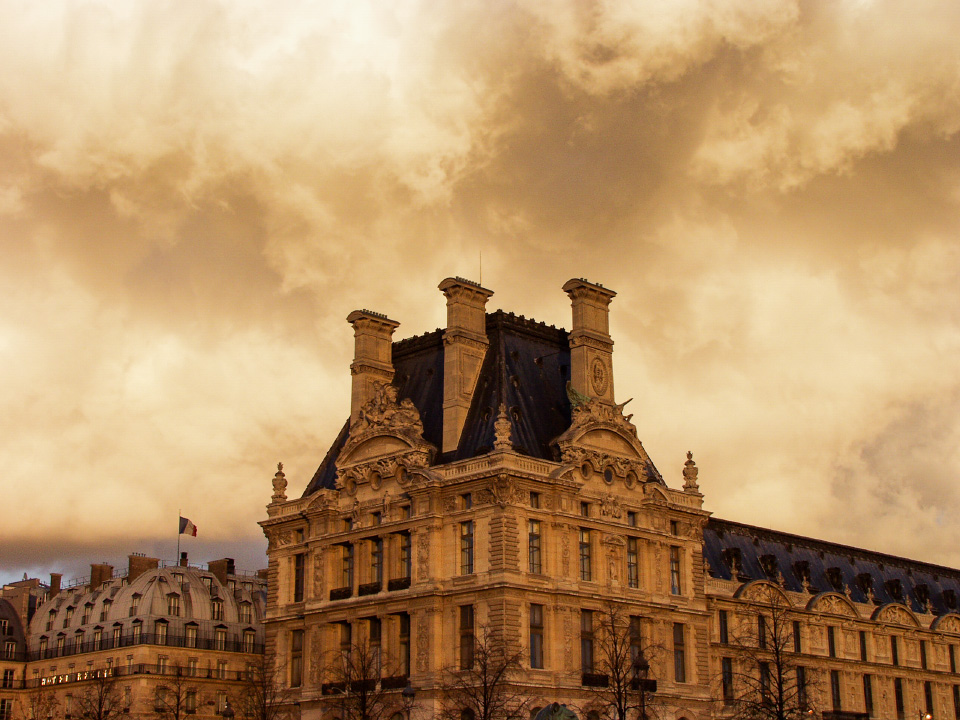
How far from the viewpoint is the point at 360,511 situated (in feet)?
253

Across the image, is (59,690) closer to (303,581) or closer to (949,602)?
(303,581)

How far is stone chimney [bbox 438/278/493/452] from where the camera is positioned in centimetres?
7675

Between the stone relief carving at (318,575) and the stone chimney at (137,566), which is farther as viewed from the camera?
the stone chimney at (137,566)

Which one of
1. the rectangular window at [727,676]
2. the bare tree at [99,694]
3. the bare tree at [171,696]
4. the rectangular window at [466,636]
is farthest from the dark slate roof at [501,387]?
the bare tree at [171,696]

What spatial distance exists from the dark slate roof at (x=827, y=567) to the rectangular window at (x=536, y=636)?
892 inches

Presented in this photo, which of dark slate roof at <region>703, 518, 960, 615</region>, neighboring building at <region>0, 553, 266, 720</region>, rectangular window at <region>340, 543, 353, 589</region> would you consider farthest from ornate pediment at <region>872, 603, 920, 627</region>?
neighboring building at <region>0, 553, 266, 720</region>

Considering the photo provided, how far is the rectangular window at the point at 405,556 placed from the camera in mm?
74062

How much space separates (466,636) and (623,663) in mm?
8045

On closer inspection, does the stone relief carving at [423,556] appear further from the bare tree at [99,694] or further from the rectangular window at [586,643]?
the bare tree at [99,694]

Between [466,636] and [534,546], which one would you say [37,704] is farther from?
[534,546]

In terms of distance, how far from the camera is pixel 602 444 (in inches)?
3000

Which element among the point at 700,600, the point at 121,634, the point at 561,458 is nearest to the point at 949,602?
the point at 700,600

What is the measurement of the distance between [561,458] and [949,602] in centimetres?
4784

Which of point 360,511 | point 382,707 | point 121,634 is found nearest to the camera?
point 382,707
